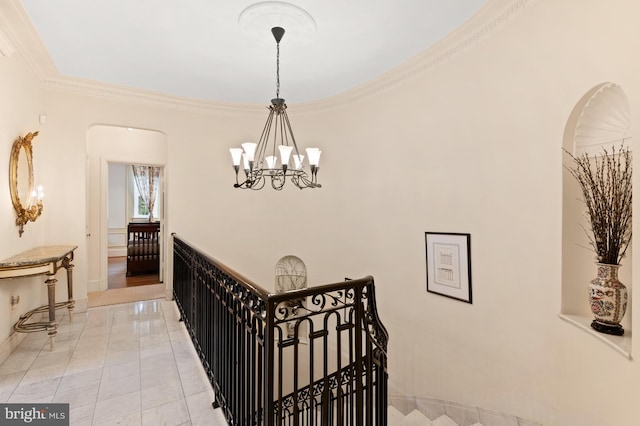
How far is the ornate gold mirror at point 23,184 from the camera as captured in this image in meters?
3.01

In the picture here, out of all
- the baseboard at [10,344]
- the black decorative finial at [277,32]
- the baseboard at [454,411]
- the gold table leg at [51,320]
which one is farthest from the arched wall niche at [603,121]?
the baseboard at [10,344]

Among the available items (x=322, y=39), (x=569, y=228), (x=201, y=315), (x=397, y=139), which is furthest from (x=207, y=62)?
(x=569, y=228)

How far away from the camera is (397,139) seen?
391cm

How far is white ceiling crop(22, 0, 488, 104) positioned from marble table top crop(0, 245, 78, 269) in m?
2.14

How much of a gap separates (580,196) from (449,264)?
Result: 50.4 inches

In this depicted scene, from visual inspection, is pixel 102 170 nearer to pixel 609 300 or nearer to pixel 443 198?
pixel 443 198

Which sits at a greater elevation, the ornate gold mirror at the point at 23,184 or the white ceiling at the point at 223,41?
the white ceiling at the point at 223,41

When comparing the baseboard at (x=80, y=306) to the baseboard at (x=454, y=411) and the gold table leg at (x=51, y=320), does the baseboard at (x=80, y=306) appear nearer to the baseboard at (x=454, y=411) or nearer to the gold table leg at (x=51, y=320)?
the gold table leg at (x=51, y=320)

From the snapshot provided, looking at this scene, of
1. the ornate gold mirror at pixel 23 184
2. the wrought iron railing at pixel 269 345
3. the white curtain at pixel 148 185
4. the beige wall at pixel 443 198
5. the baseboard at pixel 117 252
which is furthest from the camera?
the white curtain at pixel 148 185

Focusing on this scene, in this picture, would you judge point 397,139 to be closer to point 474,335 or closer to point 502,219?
point 502,219

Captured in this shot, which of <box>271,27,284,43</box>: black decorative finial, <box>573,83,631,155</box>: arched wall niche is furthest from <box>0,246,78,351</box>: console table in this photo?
<box>573,83,631,155</box>: arched wall niche

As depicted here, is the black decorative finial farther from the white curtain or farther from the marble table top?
the white curtain

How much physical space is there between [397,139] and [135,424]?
3.68 m

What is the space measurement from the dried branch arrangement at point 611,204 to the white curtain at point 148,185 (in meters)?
9.84
